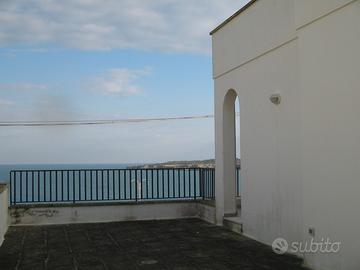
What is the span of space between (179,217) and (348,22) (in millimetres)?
8804

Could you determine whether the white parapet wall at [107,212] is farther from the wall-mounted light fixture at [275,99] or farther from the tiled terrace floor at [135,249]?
the wall-mounted light fixture at [275,99]

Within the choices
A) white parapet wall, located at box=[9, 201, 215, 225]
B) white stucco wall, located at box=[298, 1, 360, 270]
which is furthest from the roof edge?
white parapet wall, located at box=[9, 201, 215, 225]

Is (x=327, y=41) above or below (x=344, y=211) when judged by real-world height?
above

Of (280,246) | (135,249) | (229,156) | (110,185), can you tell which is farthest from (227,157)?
(110,185)

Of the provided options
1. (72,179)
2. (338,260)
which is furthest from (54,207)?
(338,260)

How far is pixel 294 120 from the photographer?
8.16 m

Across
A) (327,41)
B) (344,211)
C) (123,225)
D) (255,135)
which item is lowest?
(123,225)

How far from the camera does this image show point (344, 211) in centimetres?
628

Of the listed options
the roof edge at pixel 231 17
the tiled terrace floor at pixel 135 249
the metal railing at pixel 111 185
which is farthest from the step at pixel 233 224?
the roof edge at pixel 231 17

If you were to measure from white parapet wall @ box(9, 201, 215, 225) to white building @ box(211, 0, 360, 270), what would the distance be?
189 cm

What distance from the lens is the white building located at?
622 cm

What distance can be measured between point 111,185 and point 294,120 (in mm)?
7603

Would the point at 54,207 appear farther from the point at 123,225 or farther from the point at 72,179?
the point at 123,225

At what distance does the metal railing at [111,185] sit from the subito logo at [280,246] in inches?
179
